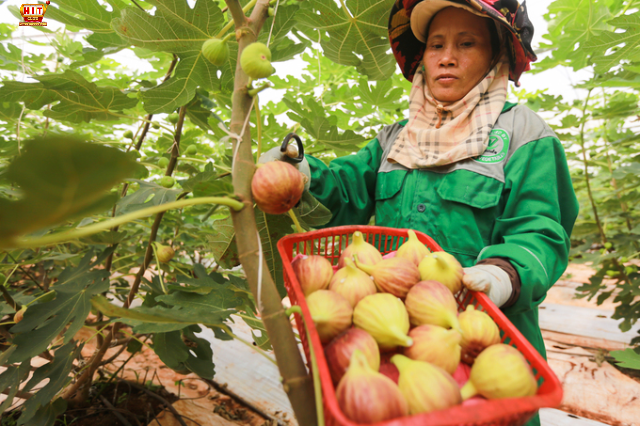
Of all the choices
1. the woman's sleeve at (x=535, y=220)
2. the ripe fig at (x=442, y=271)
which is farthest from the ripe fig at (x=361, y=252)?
the woman's sleeve at (x=535, y=220)

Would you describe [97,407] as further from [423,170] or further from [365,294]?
[423,170]

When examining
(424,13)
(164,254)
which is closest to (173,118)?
(164,254)

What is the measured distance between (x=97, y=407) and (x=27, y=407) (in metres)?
0.37

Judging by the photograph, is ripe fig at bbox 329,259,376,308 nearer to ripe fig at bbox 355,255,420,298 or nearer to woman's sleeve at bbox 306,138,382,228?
ripe fig at bbox 355,255,420,298

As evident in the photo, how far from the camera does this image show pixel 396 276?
0.64 m

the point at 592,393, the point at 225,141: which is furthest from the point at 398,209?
the point at 592,393

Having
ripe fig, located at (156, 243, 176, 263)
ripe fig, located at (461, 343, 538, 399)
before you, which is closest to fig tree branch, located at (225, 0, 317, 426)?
ripe fig, located at (461, 343, 538, 399)

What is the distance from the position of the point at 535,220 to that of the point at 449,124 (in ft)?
1.33

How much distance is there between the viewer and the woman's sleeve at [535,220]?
83cm

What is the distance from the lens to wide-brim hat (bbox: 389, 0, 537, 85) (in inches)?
40.2

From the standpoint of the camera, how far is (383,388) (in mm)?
409

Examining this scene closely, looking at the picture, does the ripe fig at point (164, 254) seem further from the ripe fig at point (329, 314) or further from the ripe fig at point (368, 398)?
the ripe fig at point (368, 398)

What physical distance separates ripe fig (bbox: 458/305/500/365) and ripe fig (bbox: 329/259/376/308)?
168 millimetres

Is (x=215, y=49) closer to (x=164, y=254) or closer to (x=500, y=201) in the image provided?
(x=164, y=254)
